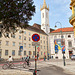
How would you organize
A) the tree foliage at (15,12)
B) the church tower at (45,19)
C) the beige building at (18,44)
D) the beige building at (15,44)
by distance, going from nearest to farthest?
the tree foliage at (15,12) < the beige building at (15,44) < the beige building at (18,44) < the church tower at (45,19)

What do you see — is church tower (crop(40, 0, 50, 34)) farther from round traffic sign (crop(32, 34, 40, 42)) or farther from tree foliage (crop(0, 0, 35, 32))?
round traffic sign (crop(32, 34, 40, 42))

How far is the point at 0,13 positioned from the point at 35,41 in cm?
379

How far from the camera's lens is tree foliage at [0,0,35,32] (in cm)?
889

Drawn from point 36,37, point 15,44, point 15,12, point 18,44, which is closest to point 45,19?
point 18,44

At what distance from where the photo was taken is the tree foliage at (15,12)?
29.2 ft

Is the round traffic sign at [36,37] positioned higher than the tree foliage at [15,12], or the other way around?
the tree foliage at [15,12]

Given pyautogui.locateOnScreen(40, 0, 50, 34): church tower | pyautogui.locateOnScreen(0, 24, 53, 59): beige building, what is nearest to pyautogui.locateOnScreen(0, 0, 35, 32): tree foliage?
pyautogui.locateOnScreen(0, 24, 53, 59): beige building

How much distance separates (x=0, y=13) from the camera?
8906mm

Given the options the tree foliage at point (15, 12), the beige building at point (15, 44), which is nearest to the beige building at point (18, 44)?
the beige building at point (15, 44)

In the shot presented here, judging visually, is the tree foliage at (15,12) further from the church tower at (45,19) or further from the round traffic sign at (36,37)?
the church tower at (45,19)

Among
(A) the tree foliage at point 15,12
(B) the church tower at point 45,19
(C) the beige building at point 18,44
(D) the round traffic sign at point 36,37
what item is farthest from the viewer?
(B) the church tower at point 45,19

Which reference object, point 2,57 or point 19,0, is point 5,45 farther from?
point 19,0

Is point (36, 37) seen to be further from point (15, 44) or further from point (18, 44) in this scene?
point (18, 44)

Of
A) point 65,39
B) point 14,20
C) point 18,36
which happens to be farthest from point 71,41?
point 14,20
